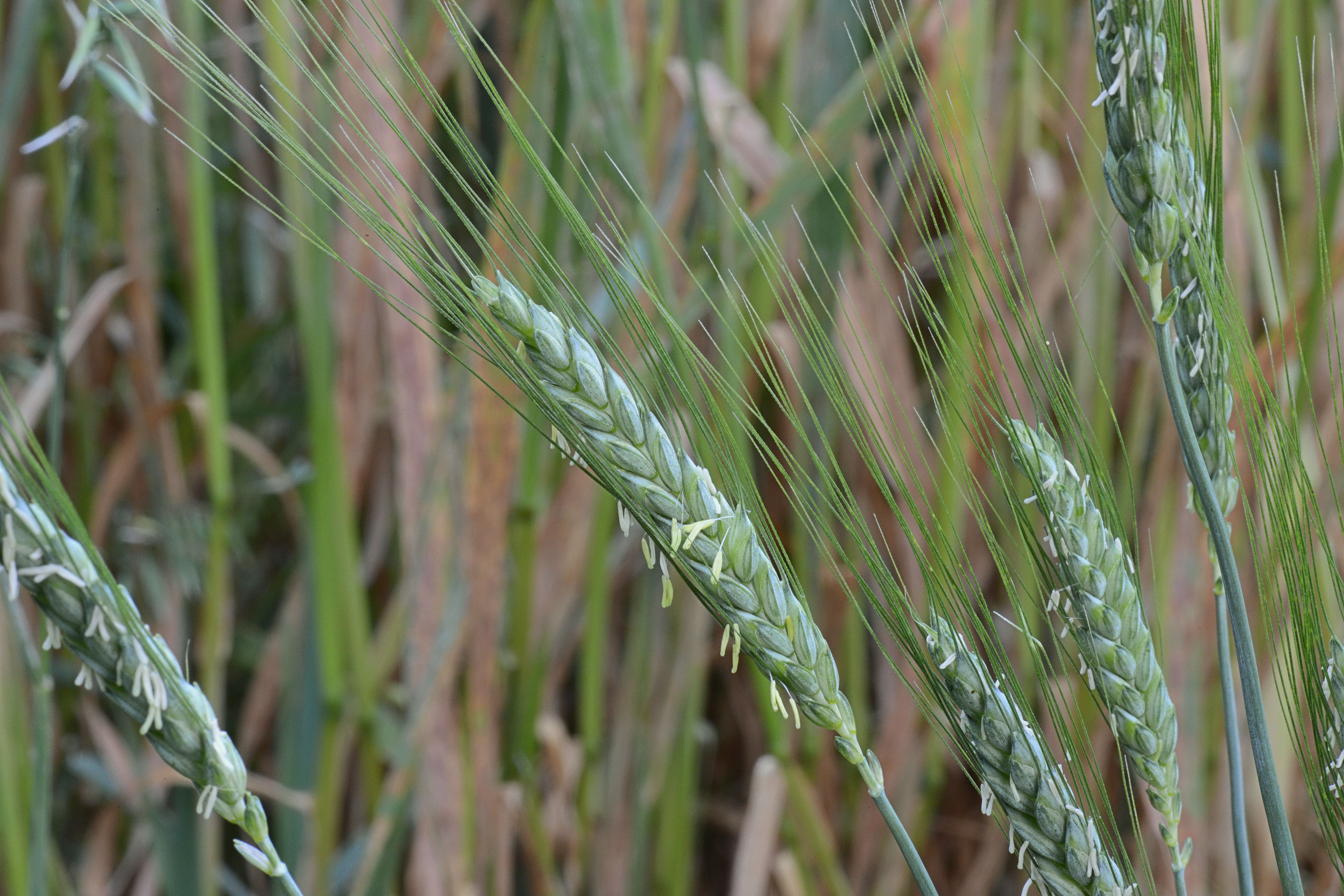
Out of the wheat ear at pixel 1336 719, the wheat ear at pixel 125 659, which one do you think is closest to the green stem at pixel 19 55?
the wheat ear at pixel 125 659

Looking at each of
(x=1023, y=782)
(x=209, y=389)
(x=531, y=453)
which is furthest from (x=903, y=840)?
(x=209, y=389)

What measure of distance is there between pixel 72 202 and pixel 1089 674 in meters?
0.42

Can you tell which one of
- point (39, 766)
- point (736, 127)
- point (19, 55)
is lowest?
point (39, 766)

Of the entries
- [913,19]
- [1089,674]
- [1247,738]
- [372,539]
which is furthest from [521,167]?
[1247,738]

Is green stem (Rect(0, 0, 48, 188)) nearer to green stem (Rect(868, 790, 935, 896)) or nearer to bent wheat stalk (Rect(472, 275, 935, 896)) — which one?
bent wheat stalk (Rect(472, 275, 935, 896))

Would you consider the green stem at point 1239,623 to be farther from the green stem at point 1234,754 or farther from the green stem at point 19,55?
the green stem at point 19,55

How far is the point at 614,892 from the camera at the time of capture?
81 cm

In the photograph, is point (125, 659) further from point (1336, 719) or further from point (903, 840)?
point (1336, 719)

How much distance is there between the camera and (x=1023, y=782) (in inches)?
10.7

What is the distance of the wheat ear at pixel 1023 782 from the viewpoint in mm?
270

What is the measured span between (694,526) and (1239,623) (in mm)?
154

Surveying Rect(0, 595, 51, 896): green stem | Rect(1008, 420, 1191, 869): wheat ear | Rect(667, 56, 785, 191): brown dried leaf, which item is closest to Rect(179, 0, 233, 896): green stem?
Rect(0, 595, 51, 896): green stem

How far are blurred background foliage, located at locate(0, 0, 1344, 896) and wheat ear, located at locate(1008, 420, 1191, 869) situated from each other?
33 cm

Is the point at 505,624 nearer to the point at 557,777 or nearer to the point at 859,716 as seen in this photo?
the point at 557,777
